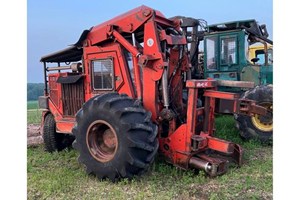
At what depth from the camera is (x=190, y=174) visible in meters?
4.34

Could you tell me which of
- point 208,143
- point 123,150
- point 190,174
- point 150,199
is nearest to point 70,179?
point 123,150

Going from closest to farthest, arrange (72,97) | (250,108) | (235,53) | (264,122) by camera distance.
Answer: (250,108), (72,97), (264,122), (235,53)

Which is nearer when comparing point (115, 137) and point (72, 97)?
point (115, 137)

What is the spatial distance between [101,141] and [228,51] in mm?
4300

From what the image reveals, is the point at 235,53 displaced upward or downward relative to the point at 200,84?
upward

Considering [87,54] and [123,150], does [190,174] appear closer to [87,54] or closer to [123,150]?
[123,150]

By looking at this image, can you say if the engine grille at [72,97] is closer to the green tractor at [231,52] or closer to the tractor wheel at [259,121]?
the green tractor at [231,52]

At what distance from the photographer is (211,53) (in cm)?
779

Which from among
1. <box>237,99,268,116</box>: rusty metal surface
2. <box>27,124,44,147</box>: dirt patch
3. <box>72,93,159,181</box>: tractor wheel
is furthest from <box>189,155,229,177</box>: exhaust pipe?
<box>27,124,44,147</box>: dirt patch

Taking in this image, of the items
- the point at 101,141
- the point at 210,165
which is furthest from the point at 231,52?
the point at 101,141

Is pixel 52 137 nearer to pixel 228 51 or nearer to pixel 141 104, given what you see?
pixel 141 104

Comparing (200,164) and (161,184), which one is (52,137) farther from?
(200,164)

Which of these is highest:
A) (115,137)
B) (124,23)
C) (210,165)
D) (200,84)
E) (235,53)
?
(124,23)

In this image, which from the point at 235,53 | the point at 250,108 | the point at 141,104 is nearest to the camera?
the point at 250,108
